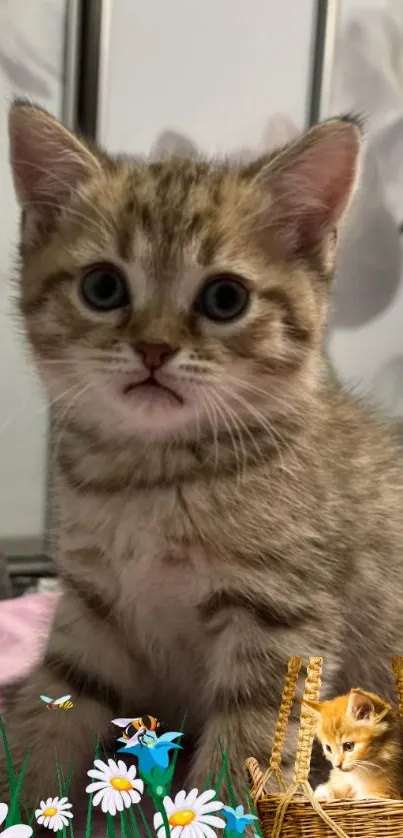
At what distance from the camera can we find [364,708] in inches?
18.3

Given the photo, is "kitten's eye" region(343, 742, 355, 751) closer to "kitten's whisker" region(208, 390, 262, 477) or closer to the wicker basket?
the wicker basket

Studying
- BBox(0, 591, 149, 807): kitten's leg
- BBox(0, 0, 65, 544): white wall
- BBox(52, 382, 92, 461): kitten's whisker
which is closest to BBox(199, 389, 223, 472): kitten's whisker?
BBox(52, 382, 92, 461): kitten's whisker

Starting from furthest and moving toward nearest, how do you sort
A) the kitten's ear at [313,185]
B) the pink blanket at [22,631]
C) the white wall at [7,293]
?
the white wall at [7,293], the pink blanket at [22,631], the kitten's ear at [313,185]

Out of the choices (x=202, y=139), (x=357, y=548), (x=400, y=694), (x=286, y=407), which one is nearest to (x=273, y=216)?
(x=286, y=407)

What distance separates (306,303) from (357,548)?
261mm

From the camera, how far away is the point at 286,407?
809mm

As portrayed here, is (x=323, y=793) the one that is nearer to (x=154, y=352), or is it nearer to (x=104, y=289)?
(x=154, y=352)

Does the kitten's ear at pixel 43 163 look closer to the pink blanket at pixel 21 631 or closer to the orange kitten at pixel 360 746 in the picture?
the pink blanket at pixel 21 631

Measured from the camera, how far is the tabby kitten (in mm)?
742

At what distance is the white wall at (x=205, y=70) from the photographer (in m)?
1.80

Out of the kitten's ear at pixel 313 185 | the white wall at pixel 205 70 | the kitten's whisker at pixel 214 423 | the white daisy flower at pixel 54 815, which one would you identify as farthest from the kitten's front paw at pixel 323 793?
the white wall at pixel 205 70

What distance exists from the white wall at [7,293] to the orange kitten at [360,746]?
4.38 ft

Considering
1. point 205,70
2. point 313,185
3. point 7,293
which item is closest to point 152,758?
point 313,185

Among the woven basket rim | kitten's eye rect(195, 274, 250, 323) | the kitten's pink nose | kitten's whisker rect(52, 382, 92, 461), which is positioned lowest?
the woven basket rim
